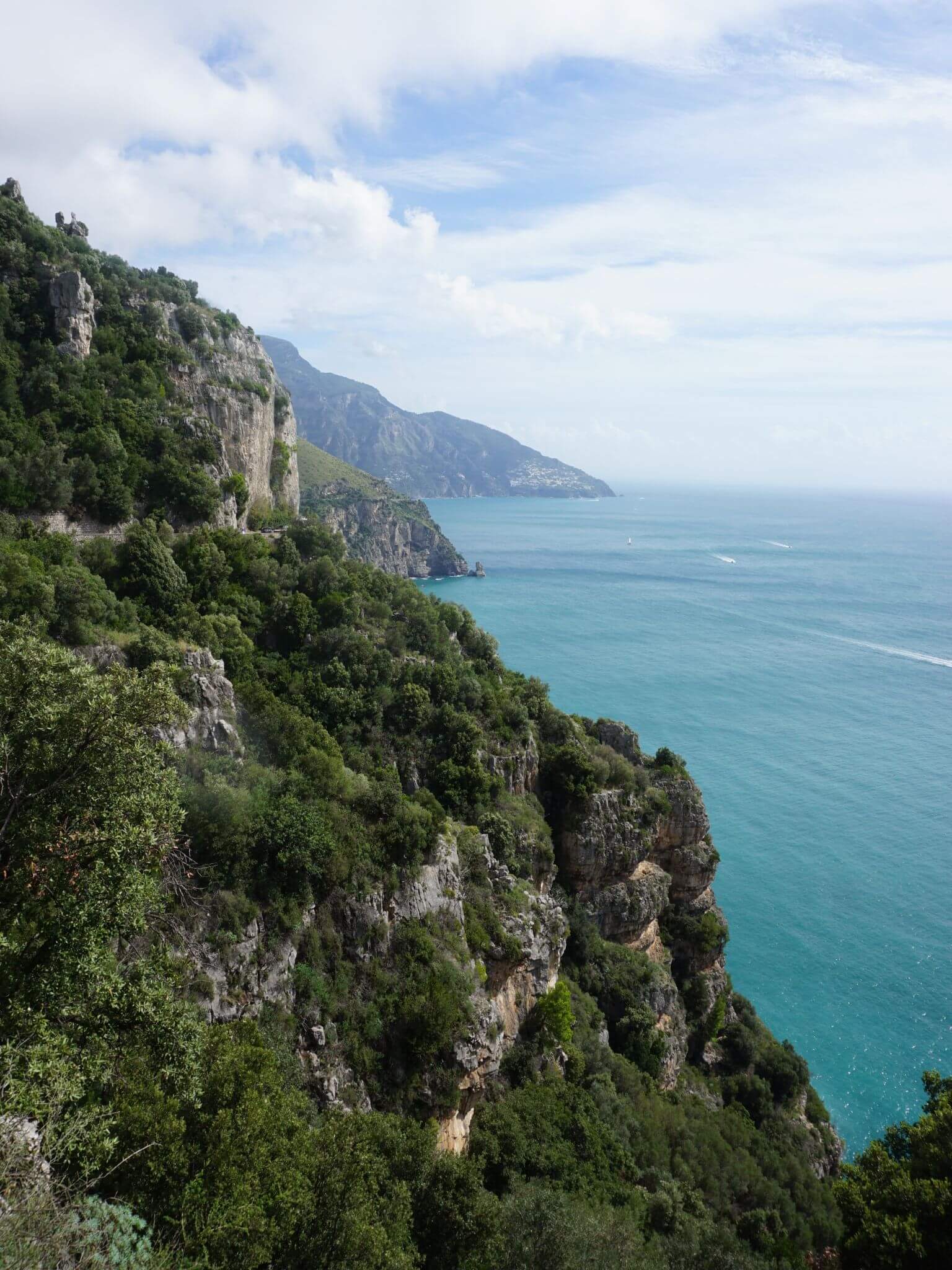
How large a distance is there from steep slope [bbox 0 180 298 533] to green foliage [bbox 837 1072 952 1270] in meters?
35.6

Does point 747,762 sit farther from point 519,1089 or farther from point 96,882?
point 96,882

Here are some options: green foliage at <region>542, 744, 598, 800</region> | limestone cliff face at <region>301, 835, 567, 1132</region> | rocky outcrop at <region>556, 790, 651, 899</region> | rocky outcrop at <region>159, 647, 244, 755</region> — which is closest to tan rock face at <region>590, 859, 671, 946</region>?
rocky outcrop at <region>556, 790, 651, 899</region>

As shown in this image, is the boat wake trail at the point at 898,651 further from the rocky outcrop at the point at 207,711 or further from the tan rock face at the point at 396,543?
the rocky outcrop at the point at 207,711

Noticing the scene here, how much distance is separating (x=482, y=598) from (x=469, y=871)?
103 meters

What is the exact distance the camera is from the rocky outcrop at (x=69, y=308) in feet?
124

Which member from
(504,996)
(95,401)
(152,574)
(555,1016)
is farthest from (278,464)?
(555,1016)

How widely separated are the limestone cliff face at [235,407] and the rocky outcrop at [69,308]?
4.98m

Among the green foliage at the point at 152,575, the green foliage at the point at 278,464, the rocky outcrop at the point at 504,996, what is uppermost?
the green foliage at the point at 278,464

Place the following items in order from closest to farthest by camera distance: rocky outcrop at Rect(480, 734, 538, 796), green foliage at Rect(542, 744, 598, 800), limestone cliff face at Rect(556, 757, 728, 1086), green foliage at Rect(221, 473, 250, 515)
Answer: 1. rocky outcrop at Rect(480, 734, 538, 796)
2. limestone cliff face at Rect(556, 757, 728, 1086)
3. green foliage at Rect(542, 744, 598, 800)
4. green foliage at Rect(221, 473, 250, 515)

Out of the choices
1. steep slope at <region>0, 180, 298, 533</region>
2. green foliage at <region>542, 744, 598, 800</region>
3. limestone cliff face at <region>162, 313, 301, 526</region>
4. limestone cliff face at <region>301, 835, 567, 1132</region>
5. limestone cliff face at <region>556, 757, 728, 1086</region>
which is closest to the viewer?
limestone cliff face at <region>301, 835, 567, 1132</region>

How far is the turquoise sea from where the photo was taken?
137ft

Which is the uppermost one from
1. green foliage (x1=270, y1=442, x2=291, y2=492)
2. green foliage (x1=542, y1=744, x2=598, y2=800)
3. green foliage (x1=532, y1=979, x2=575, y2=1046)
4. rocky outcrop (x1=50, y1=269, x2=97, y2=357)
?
rocky outcrop (x1=50, y1=269, x2=97, y2=357)

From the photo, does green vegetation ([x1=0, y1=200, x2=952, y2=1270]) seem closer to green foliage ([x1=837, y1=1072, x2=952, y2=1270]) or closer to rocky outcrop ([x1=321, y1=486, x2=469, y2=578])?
green foliage ([x1=837, y1=1072, x2=952, y2=1270])

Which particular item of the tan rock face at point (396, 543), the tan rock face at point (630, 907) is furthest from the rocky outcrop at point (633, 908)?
the tan rock face at point (396, 543)
